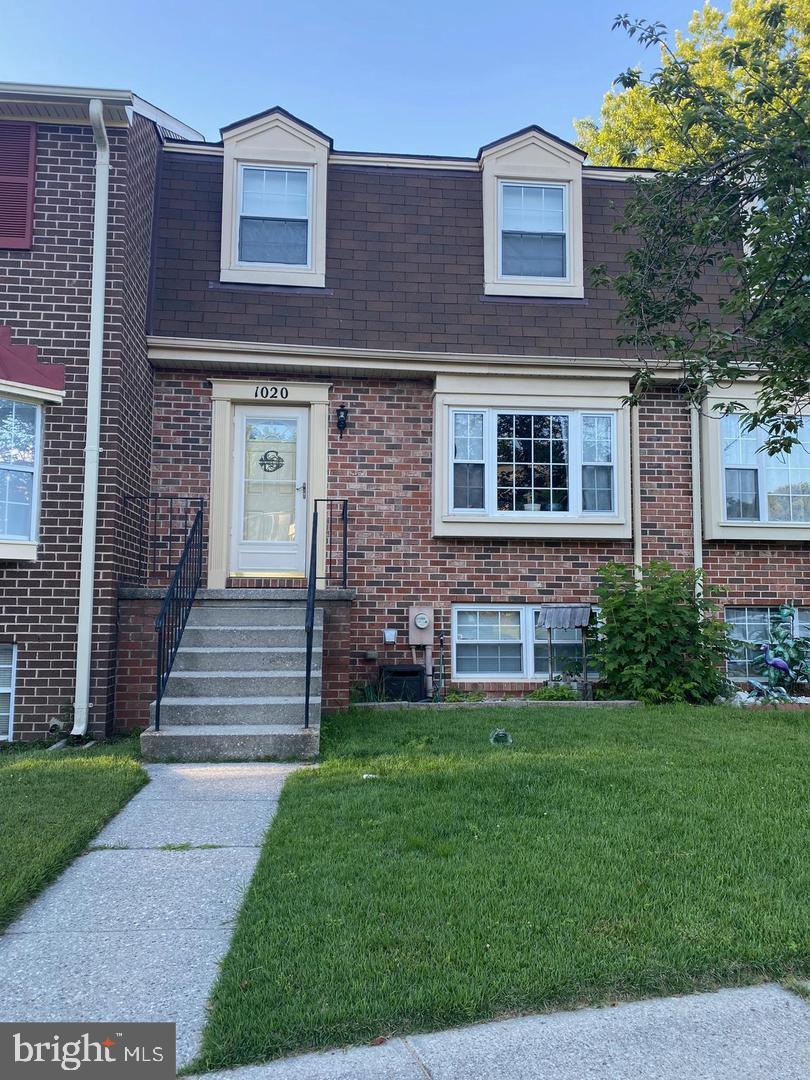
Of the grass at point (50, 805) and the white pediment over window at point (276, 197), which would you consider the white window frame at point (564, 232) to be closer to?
the white pediment over window at point (276, 197)

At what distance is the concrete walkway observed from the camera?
7.99 feet

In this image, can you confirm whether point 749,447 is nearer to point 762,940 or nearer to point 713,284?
point 713,284

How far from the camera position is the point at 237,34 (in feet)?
38.3

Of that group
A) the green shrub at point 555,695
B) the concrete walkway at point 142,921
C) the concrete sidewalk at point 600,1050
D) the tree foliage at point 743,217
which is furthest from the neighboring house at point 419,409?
the concrete sidewalk at point 600,1050

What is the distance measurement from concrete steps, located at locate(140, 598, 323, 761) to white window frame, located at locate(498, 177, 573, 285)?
4.69 metres

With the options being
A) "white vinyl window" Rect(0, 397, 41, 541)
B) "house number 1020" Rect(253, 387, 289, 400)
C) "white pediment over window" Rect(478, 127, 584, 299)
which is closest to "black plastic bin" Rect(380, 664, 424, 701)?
"house number 1020" Rect(253, 387, 289, 400)

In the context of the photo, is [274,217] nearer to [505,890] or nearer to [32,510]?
[32,510]

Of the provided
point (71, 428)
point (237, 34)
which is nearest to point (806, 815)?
point (71, 428)

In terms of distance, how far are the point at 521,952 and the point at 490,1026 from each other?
378 mm

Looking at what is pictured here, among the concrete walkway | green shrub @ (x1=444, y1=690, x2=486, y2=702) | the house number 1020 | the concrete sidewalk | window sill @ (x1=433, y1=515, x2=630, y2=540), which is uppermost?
the house number 1020

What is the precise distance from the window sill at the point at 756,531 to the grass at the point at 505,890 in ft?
12.8

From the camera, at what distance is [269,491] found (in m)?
8.78

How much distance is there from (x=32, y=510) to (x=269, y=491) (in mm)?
2647

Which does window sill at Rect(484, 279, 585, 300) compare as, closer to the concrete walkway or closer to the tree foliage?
the tree foliage
